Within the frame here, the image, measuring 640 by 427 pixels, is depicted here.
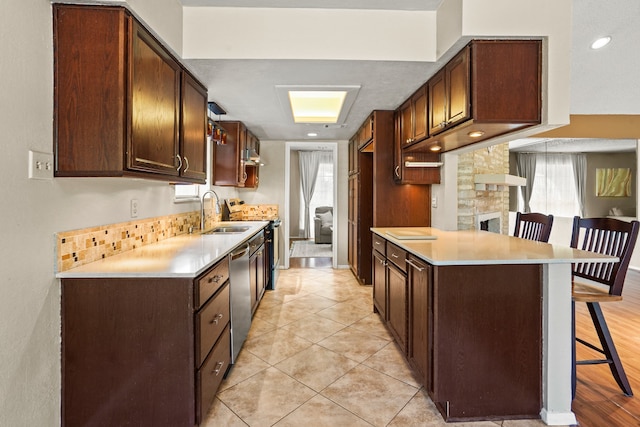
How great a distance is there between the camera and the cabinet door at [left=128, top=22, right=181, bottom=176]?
1.66m

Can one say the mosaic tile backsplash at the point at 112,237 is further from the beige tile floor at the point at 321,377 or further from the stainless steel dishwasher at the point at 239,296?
the beige tile floor at the point at 321,377

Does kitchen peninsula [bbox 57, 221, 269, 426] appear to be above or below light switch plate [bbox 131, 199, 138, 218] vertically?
below

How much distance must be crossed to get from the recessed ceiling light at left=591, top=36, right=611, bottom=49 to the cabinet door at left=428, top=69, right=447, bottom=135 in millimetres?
2595

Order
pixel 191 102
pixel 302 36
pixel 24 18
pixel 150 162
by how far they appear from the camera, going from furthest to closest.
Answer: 1. pixel 191 102
2. pixel 302 36
3. pixel 150 162
4. pixel 24 18

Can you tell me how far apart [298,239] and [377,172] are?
227 inches

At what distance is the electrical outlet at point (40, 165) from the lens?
139 cm

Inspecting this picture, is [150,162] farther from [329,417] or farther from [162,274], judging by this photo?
[329,417]

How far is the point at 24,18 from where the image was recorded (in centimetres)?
137

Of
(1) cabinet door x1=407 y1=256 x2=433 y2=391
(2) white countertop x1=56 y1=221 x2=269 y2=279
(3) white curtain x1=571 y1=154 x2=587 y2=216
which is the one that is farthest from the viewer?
(3) white curtain x1=571 y1=154 x2=587 y2=216

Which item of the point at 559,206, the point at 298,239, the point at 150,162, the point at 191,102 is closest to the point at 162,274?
the point at 150,162

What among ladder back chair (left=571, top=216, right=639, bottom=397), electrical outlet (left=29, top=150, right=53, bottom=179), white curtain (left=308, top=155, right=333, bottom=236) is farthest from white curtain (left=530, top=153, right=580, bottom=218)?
electrical outlet (left=29, top=150, right=53, bottom=179)

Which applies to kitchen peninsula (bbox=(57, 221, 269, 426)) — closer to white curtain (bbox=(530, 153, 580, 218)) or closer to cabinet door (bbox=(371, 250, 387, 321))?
cabinet door (bbox=(371, 250, 387, 321))

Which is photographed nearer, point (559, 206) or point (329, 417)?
point (329, 417)

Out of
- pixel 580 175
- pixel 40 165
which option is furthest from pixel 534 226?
pixel 580 175
